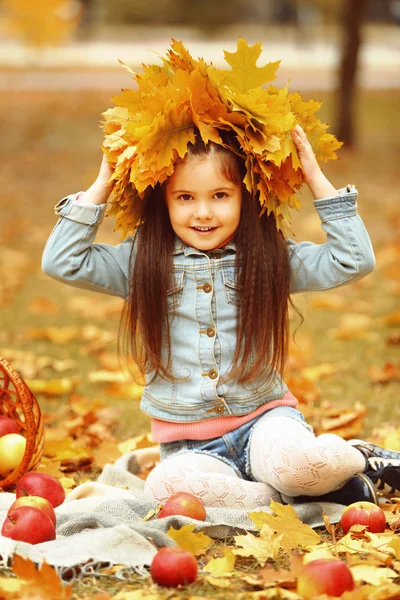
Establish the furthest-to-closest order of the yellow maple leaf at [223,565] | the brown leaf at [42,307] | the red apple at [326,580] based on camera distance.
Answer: the brown leaf at [42,307], the yellow maple leaf at [223,565], the red apple at [326,580]

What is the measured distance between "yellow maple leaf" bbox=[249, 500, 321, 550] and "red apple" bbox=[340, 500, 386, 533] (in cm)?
10

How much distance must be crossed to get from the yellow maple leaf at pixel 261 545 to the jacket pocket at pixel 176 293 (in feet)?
2.70

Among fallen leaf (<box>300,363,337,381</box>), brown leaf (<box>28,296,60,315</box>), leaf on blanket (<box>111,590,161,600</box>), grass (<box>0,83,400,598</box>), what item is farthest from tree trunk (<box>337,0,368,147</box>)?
leaf on blanket (<box>111,590,161,600</box>)

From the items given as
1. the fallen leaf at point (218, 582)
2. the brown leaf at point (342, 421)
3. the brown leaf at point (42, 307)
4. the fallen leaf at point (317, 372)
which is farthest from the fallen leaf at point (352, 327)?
the fallen leaf at point (218, 582)

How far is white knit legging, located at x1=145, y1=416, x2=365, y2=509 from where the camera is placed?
2779mm

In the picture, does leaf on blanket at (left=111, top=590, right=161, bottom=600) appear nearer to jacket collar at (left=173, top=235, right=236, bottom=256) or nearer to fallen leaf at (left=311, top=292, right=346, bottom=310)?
jacket collar at (left=173, top=235, right=236, bottom=256)

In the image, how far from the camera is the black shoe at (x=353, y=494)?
9.62 ft

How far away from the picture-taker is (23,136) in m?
13.4

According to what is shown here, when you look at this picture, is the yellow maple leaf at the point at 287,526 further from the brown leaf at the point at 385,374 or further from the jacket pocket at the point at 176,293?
the brown leaf at the point at 385,374

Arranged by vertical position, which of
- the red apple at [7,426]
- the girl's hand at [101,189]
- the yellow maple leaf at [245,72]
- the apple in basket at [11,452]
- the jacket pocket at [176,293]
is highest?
the yellow maple leaf at [245,72]

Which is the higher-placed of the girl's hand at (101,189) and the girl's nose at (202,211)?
the girl's hand at (101,189)

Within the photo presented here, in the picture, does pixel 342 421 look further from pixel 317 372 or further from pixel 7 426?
pixel 7 426

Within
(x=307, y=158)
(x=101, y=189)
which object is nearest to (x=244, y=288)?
(x=307, y=158)

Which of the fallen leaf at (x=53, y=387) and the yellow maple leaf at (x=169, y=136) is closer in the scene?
the yellow maple leaf at (x=169, y=136)
